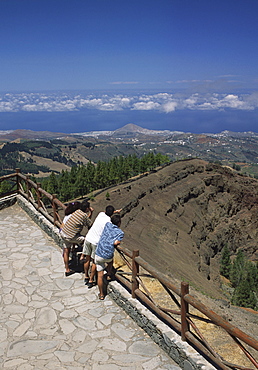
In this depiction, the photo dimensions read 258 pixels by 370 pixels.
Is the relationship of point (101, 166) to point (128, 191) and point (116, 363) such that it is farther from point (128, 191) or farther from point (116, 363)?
point (116, 363)

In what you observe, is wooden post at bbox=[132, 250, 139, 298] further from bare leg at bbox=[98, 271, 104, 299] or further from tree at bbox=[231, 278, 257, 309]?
tree at bbox=[231, 278, 257, 309]

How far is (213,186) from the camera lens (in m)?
66.1

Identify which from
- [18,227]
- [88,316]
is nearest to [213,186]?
[18,227]

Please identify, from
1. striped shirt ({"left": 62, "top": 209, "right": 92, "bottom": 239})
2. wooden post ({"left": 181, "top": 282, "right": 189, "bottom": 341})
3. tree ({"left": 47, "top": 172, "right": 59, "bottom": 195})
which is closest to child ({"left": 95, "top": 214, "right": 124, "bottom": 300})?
striped shirt ({"left": 62, "top": 209, "right": 92, "bottom": 239})

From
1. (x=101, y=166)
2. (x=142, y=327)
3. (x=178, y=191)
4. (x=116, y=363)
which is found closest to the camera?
(x=116, y=363)

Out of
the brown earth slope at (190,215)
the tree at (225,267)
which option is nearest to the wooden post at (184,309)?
the brown earth slope at (190,215)

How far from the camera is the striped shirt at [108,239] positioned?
7.55 meters

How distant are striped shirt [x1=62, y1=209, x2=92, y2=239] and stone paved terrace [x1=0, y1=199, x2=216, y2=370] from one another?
1317 mm

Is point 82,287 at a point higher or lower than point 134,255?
lower

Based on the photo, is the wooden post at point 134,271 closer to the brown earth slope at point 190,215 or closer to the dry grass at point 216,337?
the dry grass at point 216,337

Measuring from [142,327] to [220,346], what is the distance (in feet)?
8.07

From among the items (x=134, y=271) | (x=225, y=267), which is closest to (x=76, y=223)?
(x=134, y=271)

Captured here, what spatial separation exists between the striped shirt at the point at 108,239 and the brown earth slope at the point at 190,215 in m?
23.1

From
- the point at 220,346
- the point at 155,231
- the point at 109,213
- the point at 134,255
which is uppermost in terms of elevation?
the point at 109,213
